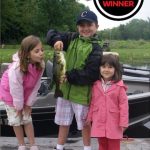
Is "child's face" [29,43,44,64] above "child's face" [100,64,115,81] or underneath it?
above

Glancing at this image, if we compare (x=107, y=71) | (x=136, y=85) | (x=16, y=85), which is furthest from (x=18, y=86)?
(x=136, y=85)

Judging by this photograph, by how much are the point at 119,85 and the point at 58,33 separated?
0.76 metres

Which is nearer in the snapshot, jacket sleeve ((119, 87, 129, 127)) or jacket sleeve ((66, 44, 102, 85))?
jacket sleeve ((119, 87, 129, 127))

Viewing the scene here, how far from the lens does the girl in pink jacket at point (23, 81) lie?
159 inches

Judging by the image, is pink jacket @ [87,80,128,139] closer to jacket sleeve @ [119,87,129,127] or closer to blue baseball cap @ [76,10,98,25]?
jacket sleeve @ [119,87,129,127]

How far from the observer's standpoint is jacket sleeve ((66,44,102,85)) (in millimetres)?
4008

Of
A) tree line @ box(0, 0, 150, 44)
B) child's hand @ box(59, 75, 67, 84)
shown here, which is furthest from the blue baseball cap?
tree line @ box(0, 0, 150, 44)

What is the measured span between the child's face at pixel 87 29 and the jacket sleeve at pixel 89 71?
6.3 inches

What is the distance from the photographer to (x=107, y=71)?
396 cm

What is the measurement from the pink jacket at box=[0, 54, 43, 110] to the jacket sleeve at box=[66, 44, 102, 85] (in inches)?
13.1

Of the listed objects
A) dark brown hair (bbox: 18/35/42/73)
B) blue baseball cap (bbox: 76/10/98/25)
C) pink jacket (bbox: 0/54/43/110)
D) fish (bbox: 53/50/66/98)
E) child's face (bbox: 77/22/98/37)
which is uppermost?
blue baseball cap (bbox: 76/10/98/25)

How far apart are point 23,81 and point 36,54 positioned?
0.27m

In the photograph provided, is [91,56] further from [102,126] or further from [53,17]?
[53,17]

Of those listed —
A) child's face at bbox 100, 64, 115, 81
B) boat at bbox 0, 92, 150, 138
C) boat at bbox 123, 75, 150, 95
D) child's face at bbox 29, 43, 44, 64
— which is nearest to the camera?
child's face at bbox 100, 64, 115, 81
